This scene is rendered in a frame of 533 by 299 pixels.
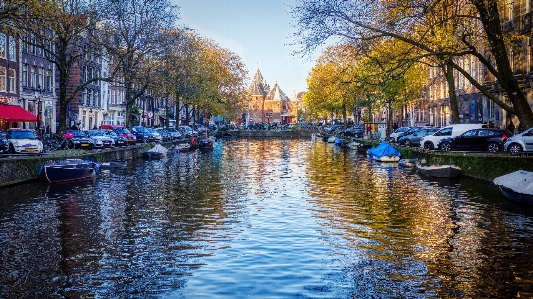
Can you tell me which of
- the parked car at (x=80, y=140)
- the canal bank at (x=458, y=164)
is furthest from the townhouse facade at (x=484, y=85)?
the parked car at (x=80, y=140)

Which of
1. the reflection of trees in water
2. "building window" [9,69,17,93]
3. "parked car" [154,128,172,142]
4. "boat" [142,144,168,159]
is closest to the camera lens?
the reflection of trees in water

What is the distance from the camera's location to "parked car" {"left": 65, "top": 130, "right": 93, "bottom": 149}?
170ft

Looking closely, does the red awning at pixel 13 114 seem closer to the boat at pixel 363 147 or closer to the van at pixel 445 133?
the van at pixel 445 133

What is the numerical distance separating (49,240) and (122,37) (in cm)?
4233

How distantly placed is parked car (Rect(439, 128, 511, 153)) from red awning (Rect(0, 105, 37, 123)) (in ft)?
112

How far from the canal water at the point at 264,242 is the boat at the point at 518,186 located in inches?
16.1

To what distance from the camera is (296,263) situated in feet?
47.9

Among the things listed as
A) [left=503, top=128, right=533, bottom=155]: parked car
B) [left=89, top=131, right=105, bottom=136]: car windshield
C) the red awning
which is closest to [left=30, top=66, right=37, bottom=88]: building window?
[left=89, top=131, right=105, bottom=136]: car windshield

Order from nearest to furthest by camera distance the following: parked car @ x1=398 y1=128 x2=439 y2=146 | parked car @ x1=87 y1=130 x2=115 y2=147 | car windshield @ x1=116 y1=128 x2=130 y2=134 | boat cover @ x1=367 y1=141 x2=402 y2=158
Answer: boat cover @ x1=367 y1=141 x2=402 y2=158
parked car @ x1=87 y1=130 x2=115 y2=147
parked car @ x1=398 y1=128 x2=439 y2=146
car windshield @ x1=116 y1=128 x2=130 y2=134

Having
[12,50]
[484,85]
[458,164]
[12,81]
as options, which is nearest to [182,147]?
[12,81]

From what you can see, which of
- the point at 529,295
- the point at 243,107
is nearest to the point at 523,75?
the point at 529,295

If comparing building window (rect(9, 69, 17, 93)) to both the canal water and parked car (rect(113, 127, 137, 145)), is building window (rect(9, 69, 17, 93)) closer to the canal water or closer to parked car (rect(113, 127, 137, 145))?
parked car (rect(113, 127, 137, 145))

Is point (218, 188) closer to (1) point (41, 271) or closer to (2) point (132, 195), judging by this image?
(2) point (132, 195)

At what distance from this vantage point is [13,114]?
51312 mm
